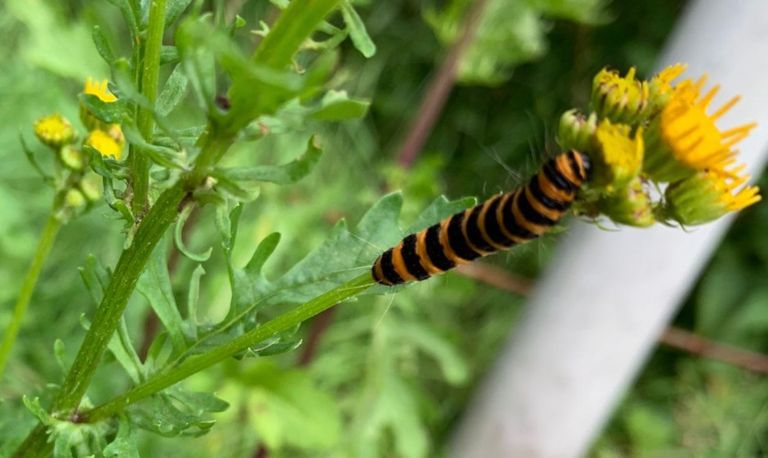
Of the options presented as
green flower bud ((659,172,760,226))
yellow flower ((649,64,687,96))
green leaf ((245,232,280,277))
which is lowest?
green leaf ((245,232,280,277))

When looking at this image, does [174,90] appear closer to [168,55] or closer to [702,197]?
[168,55]

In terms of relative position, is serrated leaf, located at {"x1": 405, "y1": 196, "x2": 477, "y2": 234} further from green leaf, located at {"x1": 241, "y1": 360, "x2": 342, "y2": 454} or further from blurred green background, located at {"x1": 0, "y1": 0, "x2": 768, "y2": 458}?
green leaf, located at {"x1": 241, "y1": 360, "x2": 342, "y2": 454}

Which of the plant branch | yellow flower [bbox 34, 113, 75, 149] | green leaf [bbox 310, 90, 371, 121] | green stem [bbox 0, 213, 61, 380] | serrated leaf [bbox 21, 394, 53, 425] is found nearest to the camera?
green leaf [bbox 310, 90, 371, 121]

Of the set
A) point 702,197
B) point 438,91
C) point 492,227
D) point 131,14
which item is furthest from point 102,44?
point 438,91

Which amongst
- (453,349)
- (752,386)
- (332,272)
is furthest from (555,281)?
(332,272)

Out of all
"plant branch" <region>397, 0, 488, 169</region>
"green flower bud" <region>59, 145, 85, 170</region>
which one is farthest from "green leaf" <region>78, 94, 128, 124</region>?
"plant branch" <region>397, 0, 488, 169</region>

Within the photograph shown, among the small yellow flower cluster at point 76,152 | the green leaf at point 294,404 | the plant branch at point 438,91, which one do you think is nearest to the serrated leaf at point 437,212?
the small yellow flower cluster at point 76,152
